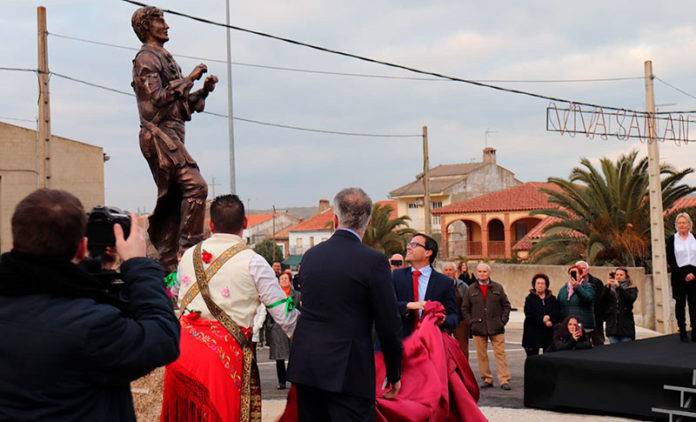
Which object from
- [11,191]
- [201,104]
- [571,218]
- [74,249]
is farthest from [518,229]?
[74,249]

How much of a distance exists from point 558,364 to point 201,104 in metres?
5.19

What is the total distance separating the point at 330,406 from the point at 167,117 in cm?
383

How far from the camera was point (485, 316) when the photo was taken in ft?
37.9

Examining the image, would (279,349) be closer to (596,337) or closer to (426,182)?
(596,337)

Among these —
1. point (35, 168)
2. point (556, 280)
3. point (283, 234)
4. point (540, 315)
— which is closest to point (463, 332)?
point (540, 315)

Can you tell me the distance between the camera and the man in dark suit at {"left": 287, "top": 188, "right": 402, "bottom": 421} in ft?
13.8

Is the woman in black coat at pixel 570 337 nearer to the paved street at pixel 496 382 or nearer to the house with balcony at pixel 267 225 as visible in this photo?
the paved street at pixel 496 382

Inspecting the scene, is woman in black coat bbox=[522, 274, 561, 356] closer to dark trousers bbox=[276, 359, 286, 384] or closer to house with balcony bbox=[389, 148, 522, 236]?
dark trousers bbox=[276, 359, 286, 384]

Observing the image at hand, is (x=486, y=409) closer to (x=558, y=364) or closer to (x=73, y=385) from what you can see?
(x=558, y=364)

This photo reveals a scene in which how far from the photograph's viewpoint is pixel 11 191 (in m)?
31.2

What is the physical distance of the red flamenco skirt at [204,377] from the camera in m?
4.42

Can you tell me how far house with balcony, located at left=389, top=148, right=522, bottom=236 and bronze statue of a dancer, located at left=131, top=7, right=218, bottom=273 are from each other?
6026 cm

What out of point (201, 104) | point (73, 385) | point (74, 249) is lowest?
point (73, 385)

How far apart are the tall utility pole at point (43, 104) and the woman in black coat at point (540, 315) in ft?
35.9
